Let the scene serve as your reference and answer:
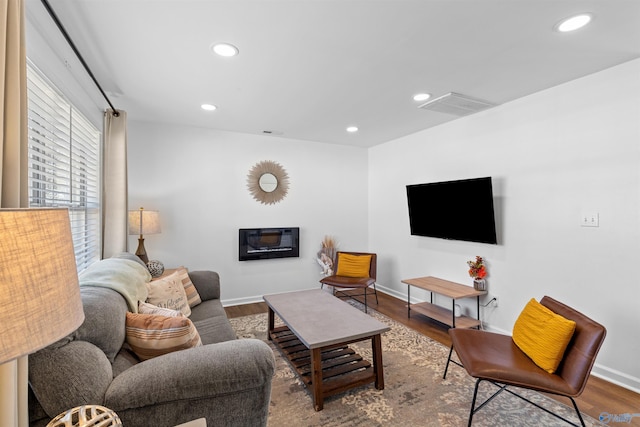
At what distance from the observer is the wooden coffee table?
81.8 inches

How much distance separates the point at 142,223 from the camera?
131 inches

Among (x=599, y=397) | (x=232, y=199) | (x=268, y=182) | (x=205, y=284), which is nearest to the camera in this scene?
(x=599, y=397)

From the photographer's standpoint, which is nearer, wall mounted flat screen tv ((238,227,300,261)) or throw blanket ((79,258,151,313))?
throw blanket ((79,258,151,313))

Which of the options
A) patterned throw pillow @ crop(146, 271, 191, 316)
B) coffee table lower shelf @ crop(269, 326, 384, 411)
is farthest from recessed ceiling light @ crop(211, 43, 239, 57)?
coffee table lower shelf @ crop(269, 326, 384, 411)

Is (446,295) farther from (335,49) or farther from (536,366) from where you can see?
(335,49)

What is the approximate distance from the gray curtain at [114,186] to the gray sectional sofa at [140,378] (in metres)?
1.54

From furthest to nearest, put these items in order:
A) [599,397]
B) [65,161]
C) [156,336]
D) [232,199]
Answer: [232,199]
[599,397]
[65,161]
[156,336]

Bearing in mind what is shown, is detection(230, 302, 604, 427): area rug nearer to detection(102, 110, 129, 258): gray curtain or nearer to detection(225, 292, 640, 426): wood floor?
detection(225, 292, 640, 426): wood floor

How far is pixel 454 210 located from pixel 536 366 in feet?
6.47

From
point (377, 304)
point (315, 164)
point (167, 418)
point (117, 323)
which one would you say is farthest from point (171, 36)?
point (377, 304)

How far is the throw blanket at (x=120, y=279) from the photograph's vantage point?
1756mm

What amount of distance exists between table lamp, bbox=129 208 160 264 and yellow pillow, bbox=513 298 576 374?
11.8ft

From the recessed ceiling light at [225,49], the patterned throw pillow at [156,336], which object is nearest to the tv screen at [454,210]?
the recessed ceiling light at [225,49]

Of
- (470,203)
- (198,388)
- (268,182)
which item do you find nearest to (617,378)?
(470,203)
